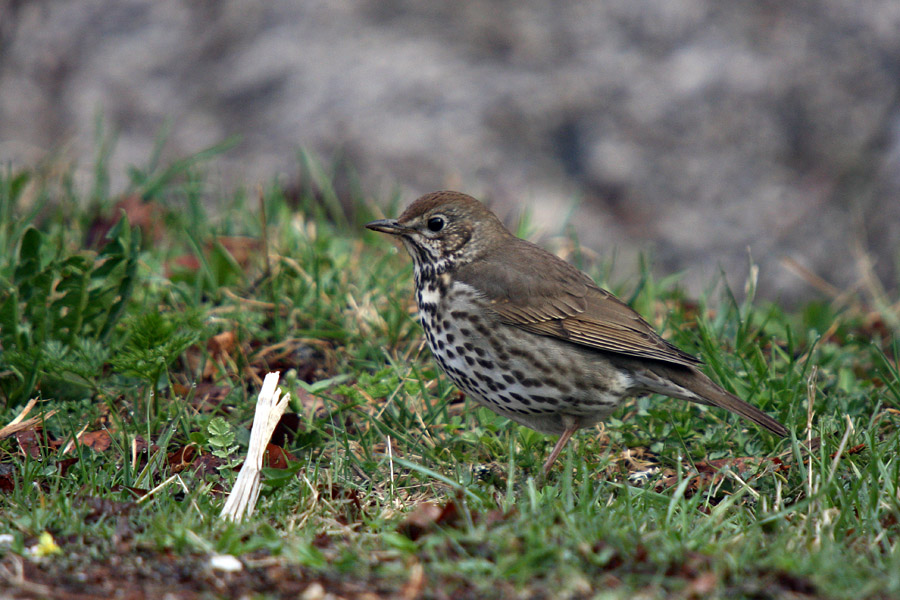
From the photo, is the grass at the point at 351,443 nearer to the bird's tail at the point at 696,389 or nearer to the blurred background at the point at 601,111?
the bird's tail at the point at 696,389

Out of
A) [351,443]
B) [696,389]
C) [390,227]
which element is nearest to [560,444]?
[696,389]

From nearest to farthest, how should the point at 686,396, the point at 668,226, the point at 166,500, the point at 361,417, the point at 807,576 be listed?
the point at 807,576, the point at 166,500, the point at 686,396, the point at 361,417, the point at 668,226

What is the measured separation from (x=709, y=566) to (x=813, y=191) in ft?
18.8

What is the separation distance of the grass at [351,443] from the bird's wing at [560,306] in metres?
0.37

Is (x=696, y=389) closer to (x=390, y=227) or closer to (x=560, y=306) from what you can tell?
(x=560, y=306)

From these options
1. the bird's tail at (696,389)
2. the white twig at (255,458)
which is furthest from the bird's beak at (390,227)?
the bird's tail at (696,389)

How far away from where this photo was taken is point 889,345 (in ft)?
17.3

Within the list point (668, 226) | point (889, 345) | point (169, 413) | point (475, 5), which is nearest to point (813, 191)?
point (668, 226)

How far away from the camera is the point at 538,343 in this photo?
3977 millimetres

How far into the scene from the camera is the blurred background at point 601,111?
7.32 m

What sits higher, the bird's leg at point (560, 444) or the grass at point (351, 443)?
the grass at point (351, 443)

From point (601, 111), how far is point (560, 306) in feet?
12.1

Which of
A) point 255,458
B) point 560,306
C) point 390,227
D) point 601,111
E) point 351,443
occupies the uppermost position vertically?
point 601,111

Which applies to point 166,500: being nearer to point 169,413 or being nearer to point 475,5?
point 169,413
